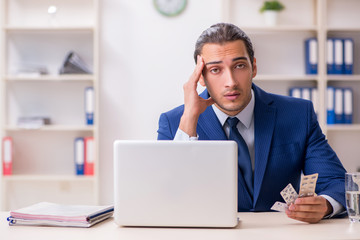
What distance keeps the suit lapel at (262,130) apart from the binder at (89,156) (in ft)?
6.47

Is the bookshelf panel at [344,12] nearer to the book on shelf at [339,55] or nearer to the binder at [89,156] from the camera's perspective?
the book on shelf at [339,55]

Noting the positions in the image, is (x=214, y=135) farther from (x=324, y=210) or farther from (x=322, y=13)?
(x=322, y=13)

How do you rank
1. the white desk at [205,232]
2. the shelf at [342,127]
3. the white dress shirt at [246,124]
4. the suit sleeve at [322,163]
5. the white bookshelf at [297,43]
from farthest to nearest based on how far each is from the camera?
1. the white bookshelf at [297,43]
2. the shelf at [342,127]
3. the white dress shirt at [246,124]
4. the suit sleeve at [322,163]
5. the white desk at [205,232]

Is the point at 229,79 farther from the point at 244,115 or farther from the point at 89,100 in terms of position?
the point at 89,100

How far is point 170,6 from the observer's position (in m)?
3.83

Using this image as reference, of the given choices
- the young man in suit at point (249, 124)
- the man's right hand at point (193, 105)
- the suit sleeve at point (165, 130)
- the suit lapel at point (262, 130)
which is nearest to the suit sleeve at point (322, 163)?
the young man in suit at point (249, 124)

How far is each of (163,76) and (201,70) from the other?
2.08 meters

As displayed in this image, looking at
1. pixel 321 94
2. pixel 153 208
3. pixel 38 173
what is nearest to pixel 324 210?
pixel 153 208

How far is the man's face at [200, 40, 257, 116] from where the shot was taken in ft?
5.69

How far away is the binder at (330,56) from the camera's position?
11.8 ft

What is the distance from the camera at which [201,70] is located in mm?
1786

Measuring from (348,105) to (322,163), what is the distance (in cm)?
200

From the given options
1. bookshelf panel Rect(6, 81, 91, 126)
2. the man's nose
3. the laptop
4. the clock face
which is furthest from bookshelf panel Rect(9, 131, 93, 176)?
the laptop

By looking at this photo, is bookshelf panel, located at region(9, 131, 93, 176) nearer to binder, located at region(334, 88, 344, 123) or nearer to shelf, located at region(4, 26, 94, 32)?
shelf, located at region(4, 26, 94, 32)
